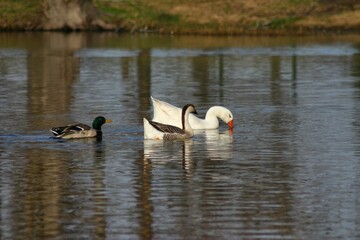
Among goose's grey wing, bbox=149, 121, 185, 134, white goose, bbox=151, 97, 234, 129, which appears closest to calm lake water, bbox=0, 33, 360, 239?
goose's grey wing, bbox=149, 121, 185, 134

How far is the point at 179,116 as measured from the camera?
30.3 metres

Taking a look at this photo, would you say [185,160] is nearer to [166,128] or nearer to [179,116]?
[166,128]

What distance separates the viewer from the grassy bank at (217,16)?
90.3 metres

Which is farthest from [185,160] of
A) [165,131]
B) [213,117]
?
[213,117]

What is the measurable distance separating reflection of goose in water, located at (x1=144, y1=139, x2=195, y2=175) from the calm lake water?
27 mm

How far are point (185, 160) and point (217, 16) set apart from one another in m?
68.2

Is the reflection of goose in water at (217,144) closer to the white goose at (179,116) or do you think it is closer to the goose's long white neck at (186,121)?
the white goose at (179,116)

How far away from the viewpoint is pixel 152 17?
95.1m

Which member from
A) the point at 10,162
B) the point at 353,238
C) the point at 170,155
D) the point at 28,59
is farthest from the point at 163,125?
the point at 28,59

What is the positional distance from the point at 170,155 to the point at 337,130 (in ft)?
18.1

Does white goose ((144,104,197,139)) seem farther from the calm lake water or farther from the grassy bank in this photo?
the grassy bank

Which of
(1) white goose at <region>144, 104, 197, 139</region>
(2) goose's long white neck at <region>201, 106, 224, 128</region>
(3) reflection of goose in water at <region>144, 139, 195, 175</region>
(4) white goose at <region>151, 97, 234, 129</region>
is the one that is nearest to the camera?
(3) reflection of goose in water at <region>144, 139, 195, 175</region>

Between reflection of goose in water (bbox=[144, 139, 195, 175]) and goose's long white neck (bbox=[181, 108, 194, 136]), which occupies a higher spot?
goose's long white neck (bbox=[181, 108, 194, 136])

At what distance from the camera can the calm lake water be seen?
719 inches
